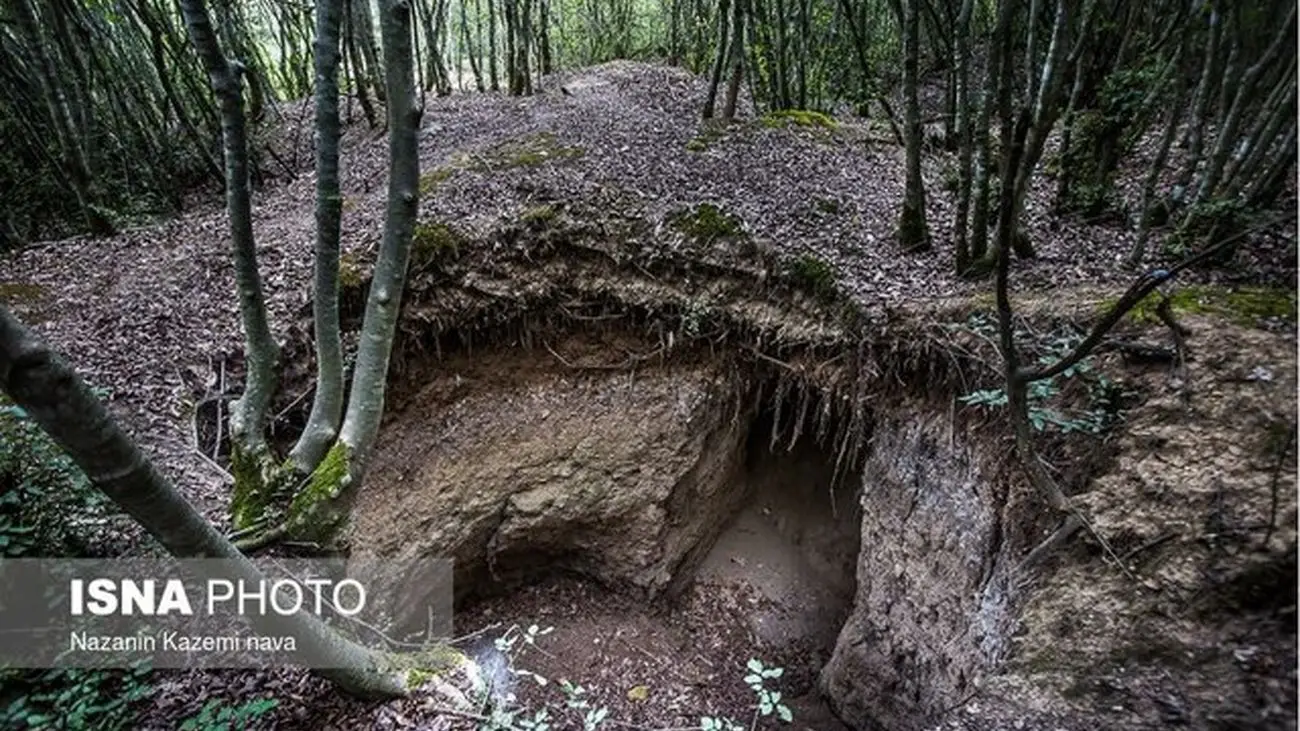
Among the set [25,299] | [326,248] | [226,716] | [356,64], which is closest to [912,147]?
[326,248]

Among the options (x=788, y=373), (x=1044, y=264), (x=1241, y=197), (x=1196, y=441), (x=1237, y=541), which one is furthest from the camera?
(x=788, y=373)

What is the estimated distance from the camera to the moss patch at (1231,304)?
3.33 meters

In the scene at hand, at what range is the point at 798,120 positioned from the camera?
8.70 meters

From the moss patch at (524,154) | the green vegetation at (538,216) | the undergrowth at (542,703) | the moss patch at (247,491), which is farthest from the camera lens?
the moss patch at (524,154)

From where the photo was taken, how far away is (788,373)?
5.63 metres

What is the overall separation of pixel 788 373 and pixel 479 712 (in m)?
3.54

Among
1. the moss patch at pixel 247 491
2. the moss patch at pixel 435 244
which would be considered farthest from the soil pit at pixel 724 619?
the moss patch at pixel 435 244

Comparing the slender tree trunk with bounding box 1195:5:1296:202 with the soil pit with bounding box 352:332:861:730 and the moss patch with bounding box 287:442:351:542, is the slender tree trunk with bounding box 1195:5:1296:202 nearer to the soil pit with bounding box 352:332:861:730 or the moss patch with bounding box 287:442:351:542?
the soil pit with bounding box 352:332:861:730

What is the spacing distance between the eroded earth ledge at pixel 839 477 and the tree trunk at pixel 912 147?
1020 mm

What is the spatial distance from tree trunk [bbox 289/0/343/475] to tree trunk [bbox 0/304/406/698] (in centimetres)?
179

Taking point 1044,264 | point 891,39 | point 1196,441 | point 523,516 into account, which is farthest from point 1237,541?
point 891,39

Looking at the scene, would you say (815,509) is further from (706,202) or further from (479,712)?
(479,712)

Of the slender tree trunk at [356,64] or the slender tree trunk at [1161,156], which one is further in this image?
the slender tree trunk at [356,64]

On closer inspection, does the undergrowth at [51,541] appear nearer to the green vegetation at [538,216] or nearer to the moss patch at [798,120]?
the green vegetation at [538,216]
